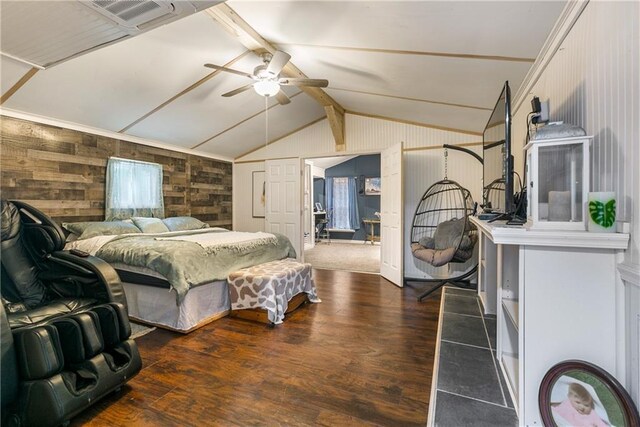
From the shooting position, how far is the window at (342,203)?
8.95 m

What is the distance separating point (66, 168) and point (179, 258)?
89.9 inches

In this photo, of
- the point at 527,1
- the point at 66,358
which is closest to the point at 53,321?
the point at 66,358

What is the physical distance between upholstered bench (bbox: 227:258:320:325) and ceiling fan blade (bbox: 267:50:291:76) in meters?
2.01

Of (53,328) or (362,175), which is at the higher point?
(362,175)

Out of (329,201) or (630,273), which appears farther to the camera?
(329,201)

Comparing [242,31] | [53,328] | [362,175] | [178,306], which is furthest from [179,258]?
[362,175]

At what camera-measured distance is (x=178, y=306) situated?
2.53 m

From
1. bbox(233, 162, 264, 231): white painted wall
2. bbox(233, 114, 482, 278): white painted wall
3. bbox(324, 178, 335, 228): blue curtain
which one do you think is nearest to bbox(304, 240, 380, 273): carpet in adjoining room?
bbox(324, 178, 335, 228): blue curtain

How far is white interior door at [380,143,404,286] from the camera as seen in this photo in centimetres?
402

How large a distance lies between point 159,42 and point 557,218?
342 cm

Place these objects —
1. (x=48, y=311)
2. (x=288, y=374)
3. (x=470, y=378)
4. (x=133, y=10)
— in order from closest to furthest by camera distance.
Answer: (x=133, y=10) < (x=48, y=311) < (x=470, y=378) < (x=288, y=374)

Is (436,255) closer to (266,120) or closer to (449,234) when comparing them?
(449,234)

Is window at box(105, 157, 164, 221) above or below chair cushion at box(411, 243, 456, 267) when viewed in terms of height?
above

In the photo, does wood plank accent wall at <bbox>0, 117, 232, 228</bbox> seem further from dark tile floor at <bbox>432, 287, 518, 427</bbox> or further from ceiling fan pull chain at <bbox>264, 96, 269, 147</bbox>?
dark tile floor at <bbox>432, 287, 518, 427</bbox>
